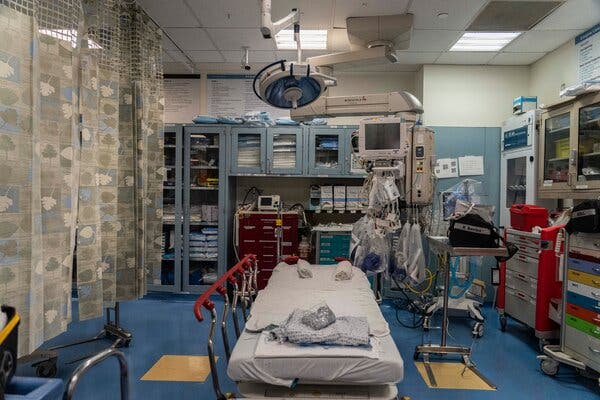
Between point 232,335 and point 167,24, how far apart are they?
125 inches

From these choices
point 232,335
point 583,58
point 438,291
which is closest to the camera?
point 232,335

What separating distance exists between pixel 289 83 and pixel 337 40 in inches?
82.7

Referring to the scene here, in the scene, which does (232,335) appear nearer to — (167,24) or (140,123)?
(140,123)

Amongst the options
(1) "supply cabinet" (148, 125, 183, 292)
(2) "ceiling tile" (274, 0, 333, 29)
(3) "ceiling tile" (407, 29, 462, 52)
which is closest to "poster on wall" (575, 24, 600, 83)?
(3) "ceiling tile" (407, 29, 462, 52)

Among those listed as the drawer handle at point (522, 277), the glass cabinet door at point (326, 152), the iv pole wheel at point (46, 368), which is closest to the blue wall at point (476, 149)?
the drawer handle at point (522, 277)

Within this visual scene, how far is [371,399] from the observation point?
1.71 m

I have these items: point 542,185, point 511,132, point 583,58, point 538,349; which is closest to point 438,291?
point 538,349

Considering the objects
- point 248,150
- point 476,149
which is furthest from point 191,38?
point 476,149

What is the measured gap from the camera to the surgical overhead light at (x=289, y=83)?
2.25m

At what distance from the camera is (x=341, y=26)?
12.4 ft

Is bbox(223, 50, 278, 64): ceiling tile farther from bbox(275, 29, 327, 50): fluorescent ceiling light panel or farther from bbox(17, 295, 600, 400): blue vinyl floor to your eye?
bbox(17, 295, 600, 400): blue vinyl floor

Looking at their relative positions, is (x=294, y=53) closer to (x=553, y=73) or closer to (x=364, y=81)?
(x=364, y=81)

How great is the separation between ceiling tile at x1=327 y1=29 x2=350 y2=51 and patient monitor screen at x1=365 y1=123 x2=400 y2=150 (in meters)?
1.29

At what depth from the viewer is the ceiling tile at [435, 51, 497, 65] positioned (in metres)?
4.37
